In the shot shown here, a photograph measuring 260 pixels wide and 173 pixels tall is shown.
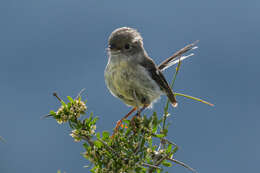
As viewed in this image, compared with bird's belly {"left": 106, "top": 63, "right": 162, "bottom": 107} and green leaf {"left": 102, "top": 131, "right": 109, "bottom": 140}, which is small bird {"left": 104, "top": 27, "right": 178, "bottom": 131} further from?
green leaf {"left": 102, "top": 131, "right": 109, "bottom": 140}

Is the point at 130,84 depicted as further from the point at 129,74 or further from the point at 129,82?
the point at 129,74

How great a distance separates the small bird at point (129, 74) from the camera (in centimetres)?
365

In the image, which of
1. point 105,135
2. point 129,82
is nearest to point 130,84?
point 129,82

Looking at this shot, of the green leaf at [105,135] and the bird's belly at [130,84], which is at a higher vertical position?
the bird's belly at [130,84]

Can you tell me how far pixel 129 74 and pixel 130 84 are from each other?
5.5 inches

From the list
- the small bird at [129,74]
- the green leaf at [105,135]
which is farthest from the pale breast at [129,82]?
the green leaf at [105,135]

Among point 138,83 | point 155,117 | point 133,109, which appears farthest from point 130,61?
point 155,117

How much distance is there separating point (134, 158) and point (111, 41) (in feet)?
6.71

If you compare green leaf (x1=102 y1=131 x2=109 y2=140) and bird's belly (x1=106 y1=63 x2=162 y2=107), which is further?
bird's belly (x1=106 y1=63 x2=162 y2=107)

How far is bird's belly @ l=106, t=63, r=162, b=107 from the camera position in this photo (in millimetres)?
3637

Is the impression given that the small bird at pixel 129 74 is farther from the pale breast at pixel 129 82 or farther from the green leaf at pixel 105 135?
the green leaf at pixel 105 135

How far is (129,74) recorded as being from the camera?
374 centimetres

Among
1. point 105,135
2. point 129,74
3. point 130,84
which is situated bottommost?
point 105,135

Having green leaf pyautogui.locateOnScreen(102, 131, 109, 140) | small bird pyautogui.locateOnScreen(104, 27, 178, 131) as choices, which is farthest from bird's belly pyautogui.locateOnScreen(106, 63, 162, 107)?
green leaf pyautogui.locateOnScreen(102, 131, 109, 140)
